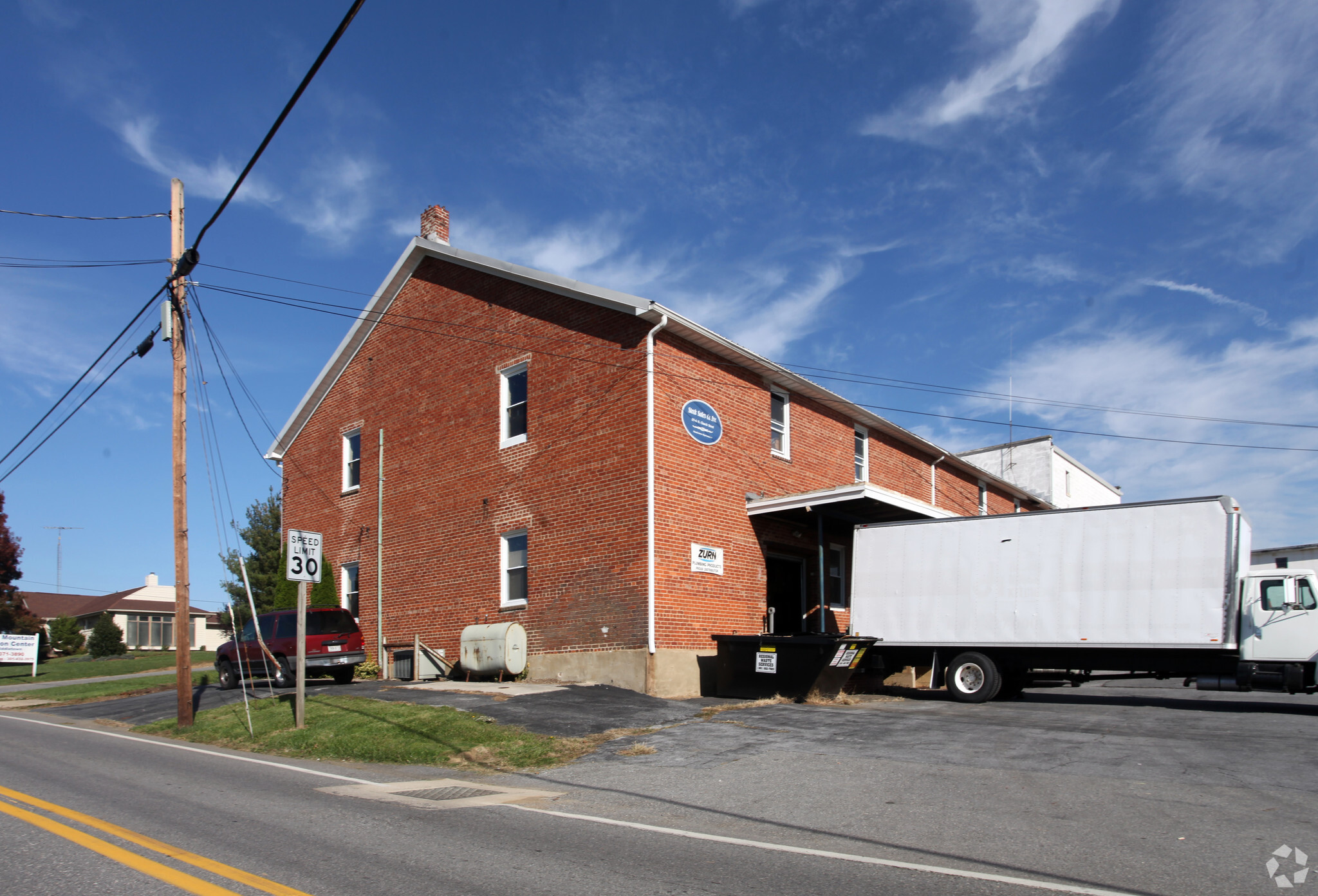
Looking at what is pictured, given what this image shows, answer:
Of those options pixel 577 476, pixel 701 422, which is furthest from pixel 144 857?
pixel 701 422

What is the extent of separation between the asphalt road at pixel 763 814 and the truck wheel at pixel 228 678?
6.49 meters

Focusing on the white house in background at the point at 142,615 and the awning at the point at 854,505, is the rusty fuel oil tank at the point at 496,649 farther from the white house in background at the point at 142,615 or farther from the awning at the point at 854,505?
the white house in background at the point at 142,615

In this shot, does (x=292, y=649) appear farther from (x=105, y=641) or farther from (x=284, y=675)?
(x=105, y=641)

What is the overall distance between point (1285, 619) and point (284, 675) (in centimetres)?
1801

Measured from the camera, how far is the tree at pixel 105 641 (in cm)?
5050

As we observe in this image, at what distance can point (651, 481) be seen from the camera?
17.0 m

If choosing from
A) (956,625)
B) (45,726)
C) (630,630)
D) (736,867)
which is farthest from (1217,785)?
A: (45,726)

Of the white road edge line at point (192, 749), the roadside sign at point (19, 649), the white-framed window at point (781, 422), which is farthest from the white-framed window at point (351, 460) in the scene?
the roadside sign at point (19, 649)

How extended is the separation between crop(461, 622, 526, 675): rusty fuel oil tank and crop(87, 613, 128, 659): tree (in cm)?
4090

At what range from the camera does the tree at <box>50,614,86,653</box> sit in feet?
176

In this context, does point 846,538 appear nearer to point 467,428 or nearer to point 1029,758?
point 467,428

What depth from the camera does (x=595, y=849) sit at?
258 inches

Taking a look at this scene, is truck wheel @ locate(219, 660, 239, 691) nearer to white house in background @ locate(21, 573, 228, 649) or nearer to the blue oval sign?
the blue oval sign

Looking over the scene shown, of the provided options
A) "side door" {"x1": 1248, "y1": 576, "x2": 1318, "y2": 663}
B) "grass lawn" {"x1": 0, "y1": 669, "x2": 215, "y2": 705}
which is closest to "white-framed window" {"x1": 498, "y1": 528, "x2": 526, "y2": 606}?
"grass lawn" {"x1": 0, "y1": 669, "x2": 215, "y2": 705}
